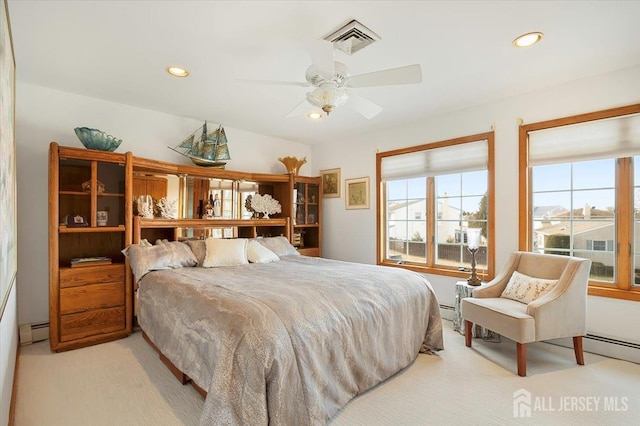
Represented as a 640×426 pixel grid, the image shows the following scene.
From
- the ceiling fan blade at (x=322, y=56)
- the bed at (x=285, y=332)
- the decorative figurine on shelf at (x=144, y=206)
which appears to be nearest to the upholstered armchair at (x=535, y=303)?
the bed at (x=285, y=332)

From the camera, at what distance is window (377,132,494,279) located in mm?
3674

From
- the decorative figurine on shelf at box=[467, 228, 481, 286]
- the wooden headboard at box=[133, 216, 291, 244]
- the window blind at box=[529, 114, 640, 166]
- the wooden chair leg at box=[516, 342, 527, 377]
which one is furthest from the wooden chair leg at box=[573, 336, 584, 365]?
the wooden headboard at box=[133, 216, 291, 244]

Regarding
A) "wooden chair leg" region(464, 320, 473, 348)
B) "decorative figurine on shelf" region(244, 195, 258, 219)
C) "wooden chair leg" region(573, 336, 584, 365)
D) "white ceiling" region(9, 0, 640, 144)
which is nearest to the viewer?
"white ceiling" region(9, 0, 640, 144)

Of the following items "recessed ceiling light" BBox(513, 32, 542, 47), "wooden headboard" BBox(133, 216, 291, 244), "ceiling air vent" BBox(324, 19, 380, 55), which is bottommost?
"wooden headboard" BBox(133, 216, 291, 244)

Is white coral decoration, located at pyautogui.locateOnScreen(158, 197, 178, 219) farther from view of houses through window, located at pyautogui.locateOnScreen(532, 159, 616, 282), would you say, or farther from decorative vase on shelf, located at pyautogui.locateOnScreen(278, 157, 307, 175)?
view of houses through window, located at pyautogui.locateOnScreen(532, 159, 616, 282)

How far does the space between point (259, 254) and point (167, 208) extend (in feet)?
4.09

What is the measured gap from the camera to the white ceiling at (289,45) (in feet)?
6.34

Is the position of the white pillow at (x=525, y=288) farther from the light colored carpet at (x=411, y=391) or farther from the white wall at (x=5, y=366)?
the white wall at (x=5, y=366)

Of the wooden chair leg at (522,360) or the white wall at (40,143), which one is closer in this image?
the wooden chair leg at (522,360)

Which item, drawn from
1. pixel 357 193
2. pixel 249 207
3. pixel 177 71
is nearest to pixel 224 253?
pixel 249 207

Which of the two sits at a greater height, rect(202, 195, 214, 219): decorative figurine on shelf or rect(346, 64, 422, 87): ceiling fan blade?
rect(346, 64, 422, 87): ceiling fan blade

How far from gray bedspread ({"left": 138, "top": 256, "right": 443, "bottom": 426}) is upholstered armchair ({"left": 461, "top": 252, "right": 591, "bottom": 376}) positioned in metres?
0.47

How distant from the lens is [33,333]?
3.07 metres

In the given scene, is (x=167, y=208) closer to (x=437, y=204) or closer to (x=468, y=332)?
(x=437, y=204)
